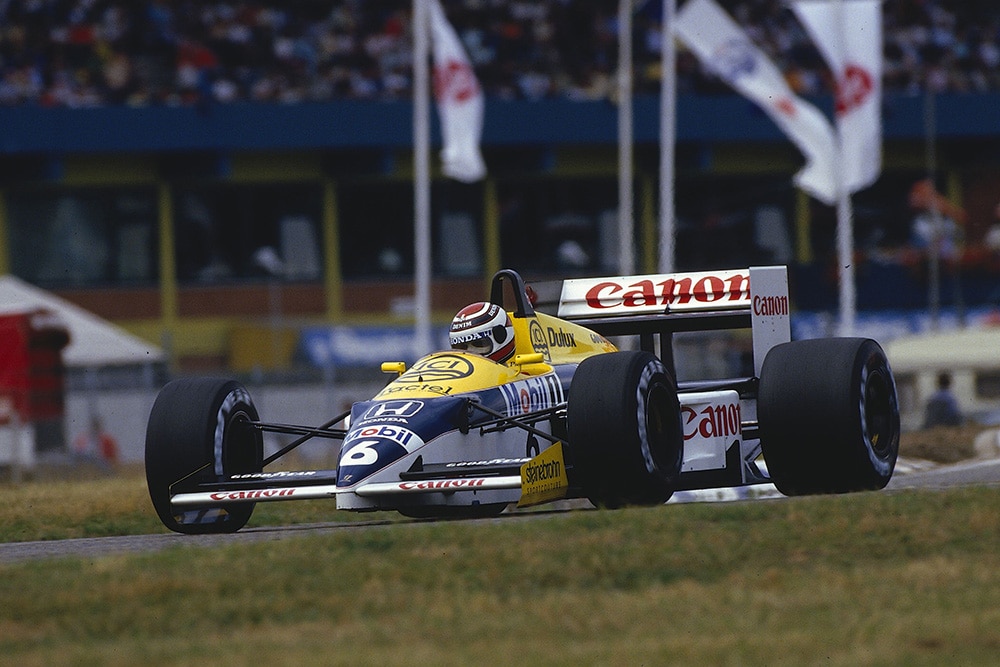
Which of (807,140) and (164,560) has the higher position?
(807,140)

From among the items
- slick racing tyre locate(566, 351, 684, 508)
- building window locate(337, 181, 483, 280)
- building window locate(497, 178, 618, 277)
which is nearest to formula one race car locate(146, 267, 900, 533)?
slick racing tyre locate(566, 351, 684, 508)

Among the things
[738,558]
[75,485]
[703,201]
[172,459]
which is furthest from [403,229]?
[738,558]

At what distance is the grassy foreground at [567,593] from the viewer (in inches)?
236

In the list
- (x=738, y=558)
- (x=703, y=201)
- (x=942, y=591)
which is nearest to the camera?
(x=942, y=591)

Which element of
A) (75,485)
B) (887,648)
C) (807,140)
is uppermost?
(807,140)

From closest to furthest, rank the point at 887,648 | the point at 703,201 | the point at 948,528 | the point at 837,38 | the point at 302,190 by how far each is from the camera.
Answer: the point at 887,648
the point at 948,528
the point at 837,38
the point at 302,190
the point at 703,201

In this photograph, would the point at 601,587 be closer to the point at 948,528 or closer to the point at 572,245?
the point at 948,528

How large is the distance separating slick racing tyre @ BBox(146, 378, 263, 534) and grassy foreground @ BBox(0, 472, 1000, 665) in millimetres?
1482

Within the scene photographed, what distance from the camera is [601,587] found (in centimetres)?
722

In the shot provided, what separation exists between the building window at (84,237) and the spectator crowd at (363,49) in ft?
9.60

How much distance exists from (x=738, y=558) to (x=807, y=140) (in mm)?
16630

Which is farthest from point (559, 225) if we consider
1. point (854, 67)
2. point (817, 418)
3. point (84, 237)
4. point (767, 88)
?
point (817, 418)

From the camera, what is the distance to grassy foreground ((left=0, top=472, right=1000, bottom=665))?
236 inches

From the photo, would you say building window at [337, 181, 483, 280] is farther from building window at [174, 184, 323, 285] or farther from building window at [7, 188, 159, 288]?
A: building window at [7, 188, 159, 288]
